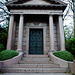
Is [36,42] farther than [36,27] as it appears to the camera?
No

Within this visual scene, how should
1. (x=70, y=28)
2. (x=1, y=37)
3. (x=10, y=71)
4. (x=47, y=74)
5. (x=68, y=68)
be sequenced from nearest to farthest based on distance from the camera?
(x=47, y=74) < (x=10, y=71) < (x=68, y=68) < (x=1, y=37) < (x=70, y=28)

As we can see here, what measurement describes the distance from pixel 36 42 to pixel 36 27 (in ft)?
7.23

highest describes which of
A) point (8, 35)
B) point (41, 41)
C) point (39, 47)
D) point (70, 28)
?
point (70, 28)

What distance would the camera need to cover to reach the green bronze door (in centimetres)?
1176

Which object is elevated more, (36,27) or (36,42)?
(36,27)

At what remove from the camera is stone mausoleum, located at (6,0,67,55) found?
1044 cm

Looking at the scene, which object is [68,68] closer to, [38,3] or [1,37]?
[1,37]

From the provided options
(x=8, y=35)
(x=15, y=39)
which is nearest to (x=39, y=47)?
(x=15, y=39)

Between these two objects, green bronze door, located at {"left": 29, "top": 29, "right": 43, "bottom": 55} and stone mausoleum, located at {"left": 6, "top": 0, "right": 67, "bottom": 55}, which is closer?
stone mausoleum, located at {"left": 6, "top": 0, "right": 67, "bottom": 55}

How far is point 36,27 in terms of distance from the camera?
12.2 meters

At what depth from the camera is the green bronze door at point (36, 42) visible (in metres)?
11.8

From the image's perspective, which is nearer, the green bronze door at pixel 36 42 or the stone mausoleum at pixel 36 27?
the stone mausoleum at pixel 36 27

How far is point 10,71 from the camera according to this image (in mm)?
6020

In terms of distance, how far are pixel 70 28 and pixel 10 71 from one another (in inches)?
752
